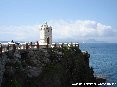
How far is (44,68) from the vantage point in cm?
3984

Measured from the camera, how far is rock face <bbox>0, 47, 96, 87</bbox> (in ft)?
110

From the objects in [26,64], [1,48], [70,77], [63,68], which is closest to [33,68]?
[26,64]

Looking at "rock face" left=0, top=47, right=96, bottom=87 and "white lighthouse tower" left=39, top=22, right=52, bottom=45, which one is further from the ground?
"white lighthouse tower" left=39, top=22, right=52, bottom=45

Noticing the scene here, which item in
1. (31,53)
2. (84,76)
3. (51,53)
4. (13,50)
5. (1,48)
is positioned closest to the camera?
(1,48)

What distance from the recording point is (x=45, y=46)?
46719 mm

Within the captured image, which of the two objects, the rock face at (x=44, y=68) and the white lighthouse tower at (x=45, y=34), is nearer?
the rock face at (x=44, y=68)

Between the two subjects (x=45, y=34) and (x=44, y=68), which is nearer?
(x=44, y=68)

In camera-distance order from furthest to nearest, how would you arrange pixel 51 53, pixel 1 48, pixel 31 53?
pixel 51 53 < pixel 31 53 < pixel 1 48

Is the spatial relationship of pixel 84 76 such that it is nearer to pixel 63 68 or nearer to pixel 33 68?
pixel 63 68

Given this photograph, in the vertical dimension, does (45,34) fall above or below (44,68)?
above

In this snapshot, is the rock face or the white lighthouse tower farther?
the white lighthouse tower

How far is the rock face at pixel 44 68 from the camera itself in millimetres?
33497

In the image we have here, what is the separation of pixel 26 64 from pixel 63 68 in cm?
952

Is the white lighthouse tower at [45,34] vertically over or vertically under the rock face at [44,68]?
over
